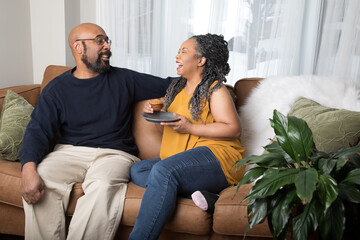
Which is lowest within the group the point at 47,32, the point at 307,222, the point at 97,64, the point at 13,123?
the point at 13,123

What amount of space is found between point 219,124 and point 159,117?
30cm

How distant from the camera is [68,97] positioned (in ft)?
6.97

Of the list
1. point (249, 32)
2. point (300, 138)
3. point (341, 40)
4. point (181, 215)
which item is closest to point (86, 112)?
point (181, 215)

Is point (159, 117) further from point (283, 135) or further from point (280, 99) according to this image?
point (283, 135)

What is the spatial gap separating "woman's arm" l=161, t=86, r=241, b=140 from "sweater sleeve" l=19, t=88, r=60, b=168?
0.70 metres

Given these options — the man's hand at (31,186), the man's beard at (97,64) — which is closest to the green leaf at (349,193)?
the man's hand at (31,186)

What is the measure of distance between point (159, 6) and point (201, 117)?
6.24 ft

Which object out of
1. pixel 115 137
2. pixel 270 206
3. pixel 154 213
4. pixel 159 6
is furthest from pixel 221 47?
pixel 159 6

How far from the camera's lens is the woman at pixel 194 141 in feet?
5.34

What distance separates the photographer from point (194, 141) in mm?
1939

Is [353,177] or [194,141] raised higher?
[353,177]

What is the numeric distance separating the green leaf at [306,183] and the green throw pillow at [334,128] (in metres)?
0.72

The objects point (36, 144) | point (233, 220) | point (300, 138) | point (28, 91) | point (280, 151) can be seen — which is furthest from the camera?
point (28, 91)

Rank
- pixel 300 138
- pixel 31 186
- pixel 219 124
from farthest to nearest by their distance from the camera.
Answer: pixel 219 124, pixel 31 186, pixel 300 138
